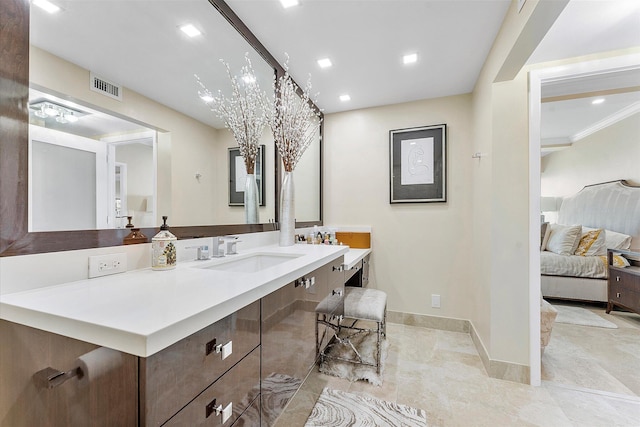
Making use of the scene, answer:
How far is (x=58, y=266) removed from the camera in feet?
2.87

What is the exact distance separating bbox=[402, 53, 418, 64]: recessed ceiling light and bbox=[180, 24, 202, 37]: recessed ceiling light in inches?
59.7

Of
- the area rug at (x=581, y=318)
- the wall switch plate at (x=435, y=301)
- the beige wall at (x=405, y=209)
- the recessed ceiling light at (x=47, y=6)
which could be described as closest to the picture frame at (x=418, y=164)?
the beige wall at (x=405, y=209)

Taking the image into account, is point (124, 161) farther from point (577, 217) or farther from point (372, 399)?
point (577, 217)

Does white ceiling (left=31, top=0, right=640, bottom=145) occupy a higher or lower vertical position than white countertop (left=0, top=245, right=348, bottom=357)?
higher

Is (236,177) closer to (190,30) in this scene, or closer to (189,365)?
(190,30)

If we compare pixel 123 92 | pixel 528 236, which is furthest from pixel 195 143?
pixel 528 236

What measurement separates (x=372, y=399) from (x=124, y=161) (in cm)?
187

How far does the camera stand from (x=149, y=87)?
1201 mm

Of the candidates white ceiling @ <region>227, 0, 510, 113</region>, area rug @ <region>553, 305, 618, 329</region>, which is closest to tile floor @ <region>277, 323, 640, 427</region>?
area rug @ <region>553, 305, 618, 329</region>

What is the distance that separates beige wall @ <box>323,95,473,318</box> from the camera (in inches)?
104

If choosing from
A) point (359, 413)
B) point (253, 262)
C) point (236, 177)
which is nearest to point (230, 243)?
point (253, 262)

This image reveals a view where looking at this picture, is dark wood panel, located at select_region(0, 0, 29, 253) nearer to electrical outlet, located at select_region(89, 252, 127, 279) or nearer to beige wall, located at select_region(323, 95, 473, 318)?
electrical outlet, located at select_region(89, 252, 127, 279)

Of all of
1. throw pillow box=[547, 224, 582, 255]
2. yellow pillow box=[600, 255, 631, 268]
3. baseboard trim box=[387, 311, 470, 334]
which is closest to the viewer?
yellow pillow box=[600, 255, 631, 268]

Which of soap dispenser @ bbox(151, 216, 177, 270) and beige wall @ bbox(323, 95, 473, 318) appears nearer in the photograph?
soap dispenser @ bbox(151, 216, 177, 270)
